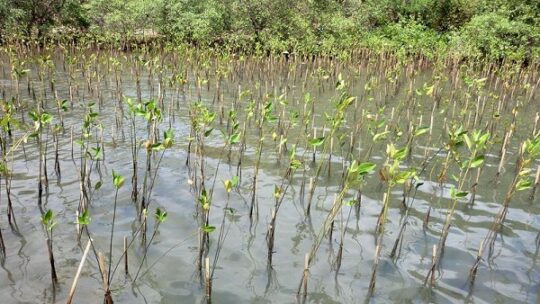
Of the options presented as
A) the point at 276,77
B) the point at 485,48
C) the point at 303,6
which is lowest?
the point at 276,77

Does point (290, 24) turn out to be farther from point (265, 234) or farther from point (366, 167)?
point (366, 167)

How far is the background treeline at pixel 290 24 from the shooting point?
14.0 meters

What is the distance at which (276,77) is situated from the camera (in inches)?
439

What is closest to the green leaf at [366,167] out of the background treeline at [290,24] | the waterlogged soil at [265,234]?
the waterlogged soil at [265,234]

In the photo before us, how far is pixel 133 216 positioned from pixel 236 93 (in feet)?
19.3

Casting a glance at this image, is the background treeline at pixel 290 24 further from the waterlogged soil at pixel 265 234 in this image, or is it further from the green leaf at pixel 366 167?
the green leaf at pixel 366 167

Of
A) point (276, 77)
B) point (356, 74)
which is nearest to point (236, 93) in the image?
point (276, 77)

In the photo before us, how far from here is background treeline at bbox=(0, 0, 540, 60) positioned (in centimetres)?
1397

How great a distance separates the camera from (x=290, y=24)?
51.4 feet

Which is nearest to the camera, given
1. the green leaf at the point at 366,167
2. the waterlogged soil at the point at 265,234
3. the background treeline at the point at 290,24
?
the green leaf at the point at 366,167

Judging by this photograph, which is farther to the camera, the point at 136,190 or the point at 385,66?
the point at 385,66

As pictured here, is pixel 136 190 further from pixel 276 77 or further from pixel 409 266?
pixel 276 77

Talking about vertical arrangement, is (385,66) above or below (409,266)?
above

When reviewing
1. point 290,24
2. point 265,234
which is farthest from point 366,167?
point 290,24
